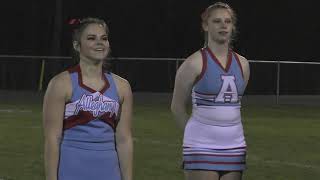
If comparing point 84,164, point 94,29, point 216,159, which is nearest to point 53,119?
point 84,164

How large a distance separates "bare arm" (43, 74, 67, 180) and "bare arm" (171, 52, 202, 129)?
955 millimetres

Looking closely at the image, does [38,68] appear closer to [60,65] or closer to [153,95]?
[60,65]

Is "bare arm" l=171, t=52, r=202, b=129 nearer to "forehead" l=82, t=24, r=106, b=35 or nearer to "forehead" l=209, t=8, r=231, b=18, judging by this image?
"forehead" l=209, t=8, r=231, b=18

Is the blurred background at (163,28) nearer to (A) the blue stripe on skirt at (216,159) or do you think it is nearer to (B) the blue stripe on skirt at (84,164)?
(A) the blue stripe on skirt at (216,159)

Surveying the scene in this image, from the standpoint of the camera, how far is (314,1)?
39812 millimetres

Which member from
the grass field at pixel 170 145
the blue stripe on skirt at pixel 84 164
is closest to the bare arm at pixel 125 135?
the blue stripe on skirt at pixel 84 164

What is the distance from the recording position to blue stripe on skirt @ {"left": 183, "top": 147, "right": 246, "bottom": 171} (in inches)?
196

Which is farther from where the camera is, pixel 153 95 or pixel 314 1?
pixel 314 1

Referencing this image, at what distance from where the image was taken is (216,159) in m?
4.98

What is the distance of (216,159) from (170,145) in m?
8.79

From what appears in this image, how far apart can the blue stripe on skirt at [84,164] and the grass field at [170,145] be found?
533 centimetres

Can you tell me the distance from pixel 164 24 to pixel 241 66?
1389 inches

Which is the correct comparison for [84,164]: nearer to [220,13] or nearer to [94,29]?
[94,29]

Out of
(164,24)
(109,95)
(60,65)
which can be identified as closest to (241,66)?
(109,95)
